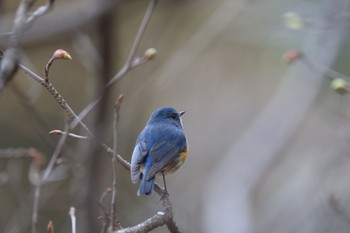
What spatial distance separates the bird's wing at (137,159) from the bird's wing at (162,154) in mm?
40

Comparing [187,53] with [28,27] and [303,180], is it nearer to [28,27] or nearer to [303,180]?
[303,180]

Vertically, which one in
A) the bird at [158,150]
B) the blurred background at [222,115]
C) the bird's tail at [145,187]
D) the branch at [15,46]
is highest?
the branch at [15,46]

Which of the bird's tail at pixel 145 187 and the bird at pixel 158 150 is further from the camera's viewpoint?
the bird at pixel 158 150

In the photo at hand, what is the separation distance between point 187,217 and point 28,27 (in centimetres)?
340

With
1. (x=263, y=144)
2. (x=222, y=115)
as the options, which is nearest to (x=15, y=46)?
(x=263, y=144)

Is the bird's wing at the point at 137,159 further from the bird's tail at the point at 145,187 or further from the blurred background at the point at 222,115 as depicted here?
the blurred background at the point at 222,115

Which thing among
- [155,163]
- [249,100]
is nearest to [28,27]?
[155,163]

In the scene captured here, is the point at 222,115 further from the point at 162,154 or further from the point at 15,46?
the point at 15,46

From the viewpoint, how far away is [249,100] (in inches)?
352

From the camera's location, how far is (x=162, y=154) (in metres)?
3.44

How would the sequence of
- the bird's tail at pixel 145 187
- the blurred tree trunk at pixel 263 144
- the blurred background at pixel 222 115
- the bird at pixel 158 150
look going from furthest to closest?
the blurred tree trunk at pixel 263 144 → the blurred background at pixel 222 115 → the bird at pixel 158 150 → the bird's tail at pixel 145 187

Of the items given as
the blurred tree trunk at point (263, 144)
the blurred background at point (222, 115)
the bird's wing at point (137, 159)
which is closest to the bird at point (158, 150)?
the bird's wing at point (137, 159)

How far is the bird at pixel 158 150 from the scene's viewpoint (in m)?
3.21

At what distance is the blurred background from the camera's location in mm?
5422
